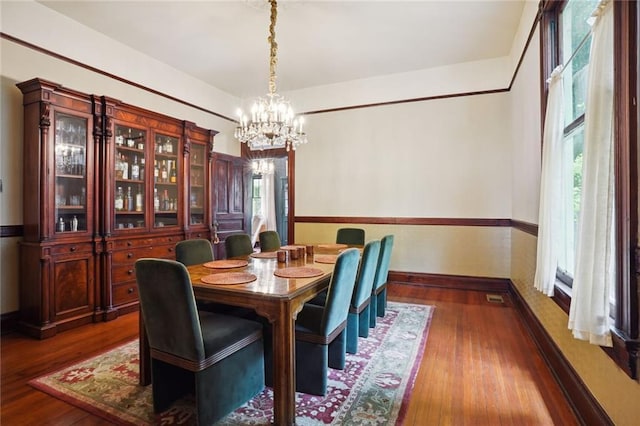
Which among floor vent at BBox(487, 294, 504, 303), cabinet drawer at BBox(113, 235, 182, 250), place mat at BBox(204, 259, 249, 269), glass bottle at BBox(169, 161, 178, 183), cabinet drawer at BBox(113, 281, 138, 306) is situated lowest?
floor vent at BBox(487, 294, 504, 303)

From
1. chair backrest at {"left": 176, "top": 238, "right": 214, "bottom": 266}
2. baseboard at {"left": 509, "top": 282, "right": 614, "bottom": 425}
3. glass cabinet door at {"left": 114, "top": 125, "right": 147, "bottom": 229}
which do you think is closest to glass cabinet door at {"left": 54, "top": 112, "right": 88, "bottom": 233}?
glass cabinet door at {"left": 114, "top": 125, "right": 147, "bottom": 229}

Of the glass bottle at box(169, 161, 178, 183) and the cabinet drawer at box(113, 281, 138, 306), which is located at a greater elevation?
the glass bottle at box(169, 161, 178, 183)

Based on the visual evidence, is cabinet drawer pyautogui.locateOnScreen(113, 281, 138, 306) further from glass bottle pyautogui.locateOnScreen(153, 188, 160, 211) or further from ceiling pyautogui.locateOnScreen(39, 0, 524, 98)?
ceiling pyautogui.locateOnScreen(39, 0, 524, 98)

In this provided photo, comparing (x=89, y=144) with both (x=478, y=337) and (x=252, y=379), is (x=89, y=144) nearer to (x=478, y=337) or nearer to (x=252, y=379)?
(x=252, y=379)

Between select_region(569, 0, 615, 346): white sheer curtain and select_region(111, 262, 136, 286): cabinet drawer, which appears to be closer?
select_region(569, 0, 615, 346): white sheer curtain

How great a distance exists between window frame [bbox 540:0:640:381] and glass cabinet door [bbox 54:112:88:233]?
162 inches

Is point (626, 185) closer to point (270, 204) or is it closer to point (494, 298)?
point (494, 298)

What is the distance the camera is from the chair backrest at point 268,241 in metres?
3.62

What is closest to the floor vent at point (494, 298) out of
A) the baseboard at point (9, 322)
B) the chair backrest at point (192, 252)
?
the chair backrest at point (192, 252)

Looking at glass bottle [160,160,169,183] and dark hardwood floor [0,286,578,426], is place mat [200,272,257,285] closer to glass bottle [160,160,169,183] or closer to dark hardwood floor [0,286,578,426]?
dark hardwood floor [0,286,578,426]

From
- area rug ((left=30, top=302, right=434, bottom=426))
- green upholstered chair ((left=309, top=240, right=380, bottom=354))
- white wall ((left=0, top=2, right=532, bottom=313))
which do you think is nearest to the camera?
area rug ((left=30, top=302, right=434, bottom=426))

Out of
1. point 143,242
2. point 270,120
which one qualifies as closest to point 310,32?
point 270,120

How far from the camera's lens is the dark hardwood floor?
1.82 metres

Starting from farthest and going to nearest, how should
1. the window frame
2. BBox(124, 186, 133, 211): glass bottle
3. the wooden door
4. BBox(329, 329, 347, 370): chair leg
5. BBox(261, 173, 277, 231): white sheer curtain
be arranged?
BBox(261, 173, 277, 231): white sheer curtain → the wooden door → BBox(124, 186, 133, 211): glass bottle → BBox(329, 329, 347, 370): chair leg → the window frame
